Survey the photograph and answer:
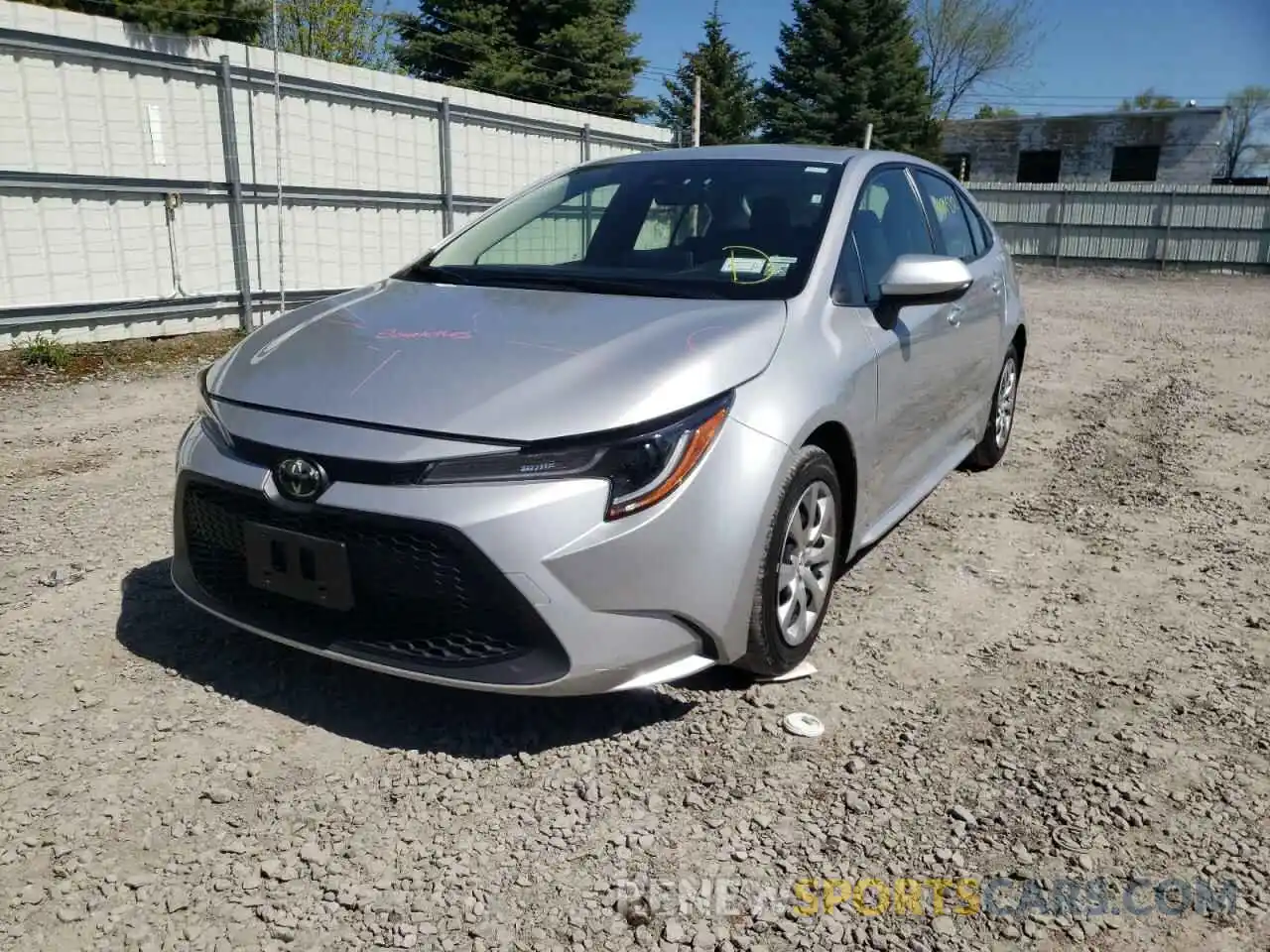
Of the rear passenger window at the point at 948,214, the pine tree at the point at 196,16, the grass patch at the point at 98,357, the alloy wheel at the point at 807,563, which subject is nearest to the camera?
the alloy wheel at the point at 807,563

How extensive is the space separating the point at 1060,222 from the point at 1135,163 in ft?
43.5

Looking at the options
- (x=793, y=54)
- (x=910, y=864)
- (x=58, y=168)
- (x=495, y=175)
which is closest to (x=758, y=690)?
(x=910, y=864)

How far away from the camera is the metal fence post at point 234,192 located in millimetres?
8492

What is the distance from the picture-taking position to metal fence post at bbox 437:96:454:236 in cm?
1062

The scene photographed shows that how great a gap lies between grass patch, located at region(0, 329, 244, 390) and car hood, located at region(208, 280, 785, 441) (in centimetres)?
495

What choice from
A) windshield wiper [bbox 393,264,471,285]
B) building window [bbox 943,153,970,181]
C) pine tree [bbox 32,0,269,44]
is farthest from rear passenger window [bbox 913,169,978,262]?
Result: building window [bbox 943,153,970,181]

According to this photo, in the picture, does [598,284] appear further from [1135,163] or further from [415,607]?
[1135,163]

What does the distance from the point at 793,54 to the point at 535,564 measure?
98.1 ft

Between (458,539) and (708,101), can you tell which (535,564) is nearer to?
(458,539)

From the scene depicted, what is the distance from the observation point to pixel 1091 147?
31844 mm

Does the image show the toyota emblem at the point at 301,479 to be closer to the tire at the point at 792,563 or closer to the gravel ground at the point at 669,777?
the gravel ground at the point at 669,777

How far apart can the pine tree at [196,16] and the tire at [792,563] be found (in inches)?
305

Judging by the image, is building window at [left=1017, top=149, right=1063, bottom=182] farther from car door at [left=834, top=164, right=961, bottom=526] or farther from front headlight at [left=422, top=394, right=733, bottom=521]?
front headlight at [left=422, top=394, right=733, bottom=521]

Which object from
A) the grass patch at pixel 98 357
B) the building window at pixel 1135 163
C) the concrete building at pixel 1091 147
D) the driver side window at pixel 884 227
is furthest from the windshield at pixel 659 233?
the building window at pixel 1135 163
